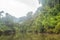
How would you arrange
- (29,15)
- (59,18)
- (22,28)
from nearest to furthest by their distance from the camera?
1. (59,18)
2. (22,28)
3. (29,15)

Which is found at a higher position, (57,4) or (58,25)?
(57,4)

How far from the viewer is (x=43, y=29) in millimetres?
19703

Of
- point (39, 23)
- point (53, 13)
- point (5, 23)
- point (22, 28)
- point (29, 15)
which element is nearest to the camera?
point (53, 13)

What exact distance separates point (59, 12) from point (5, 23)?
11085 mm

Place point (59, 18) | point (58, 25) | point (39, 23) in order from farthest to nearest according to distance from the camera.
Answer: point (39, 23)
point (59, 18)
point (58, 25)

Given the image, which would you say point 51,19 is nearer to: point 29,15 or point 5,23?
point 5,23

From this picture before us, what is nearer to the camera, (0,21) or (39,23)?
(39,23)

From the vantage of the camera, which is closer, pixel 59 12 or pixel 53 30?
pixel 53 30

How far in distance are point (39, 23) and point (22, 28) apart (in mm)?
10124

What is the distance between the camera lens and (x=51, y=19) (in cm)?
1839

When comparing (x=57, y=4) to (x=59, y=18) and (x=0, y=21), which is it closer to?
(x=59, y=18)

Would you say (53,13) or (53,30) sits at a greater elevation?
(53,13)

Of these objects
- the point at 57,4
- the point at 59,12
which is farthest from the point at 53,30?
the point at 57,4

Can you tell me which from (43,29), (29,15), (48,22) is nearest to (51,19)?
(48,22)
